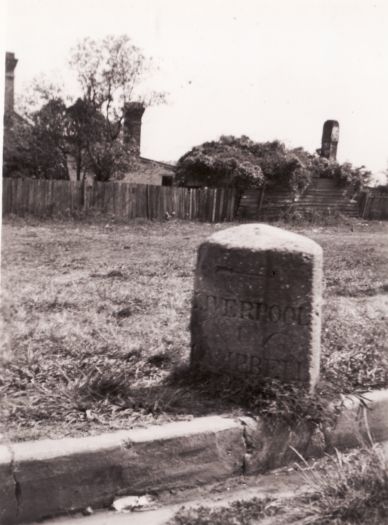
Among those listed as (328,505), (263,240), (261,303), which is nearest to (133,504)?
(328,505)

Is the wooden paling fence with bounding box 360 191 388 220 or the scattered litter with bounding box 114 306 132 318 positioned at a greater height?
the wooden paling fence with bounding box 360 191 388 220

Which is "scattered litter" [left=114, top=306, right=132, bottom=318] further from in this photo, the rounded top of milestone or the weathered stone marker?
the rounded top of milestone

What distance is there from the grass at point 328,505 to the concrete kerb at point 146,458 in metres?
0.27

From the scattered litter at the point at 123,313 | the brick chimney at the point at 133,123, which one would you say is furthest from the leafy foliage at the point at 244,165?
the scattered litter at the point at 123,313

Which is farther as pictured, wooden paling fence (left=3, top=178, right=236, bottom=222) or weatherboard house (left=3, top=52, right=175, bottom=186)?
weatherboard house (left=3, top=52, right=175, bottom=186)

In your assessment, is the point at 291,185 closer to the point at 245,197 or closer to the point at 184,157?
the point at 245,197

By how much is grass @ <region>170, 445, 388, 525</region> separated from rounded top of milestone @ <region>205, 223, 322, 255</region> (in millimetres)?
1153

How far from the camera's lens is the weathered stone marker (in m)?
3.26

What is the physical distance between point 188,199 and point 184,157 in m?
2.62

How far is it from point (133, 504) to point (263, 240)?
1602 mm

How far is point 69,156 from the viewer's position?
21.6 m

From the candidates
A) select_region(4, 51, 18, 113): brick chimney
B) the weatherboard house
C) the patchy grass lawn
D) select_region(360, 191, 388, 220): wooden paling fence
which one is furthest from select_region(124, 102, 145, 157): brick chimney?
the patchy grass lawn

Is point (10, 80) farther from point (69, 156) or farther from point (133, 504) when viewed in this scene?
point (133, 504)

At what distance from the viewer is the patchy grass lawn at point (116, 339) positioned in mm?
3158
